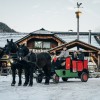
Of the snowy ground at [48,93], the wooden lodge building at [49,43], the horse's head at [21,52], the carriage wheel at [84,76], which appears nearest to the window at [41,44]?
the wooden lodge building at [49,43]

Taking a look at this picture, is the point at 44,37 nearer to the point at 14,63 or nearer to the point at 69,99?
the point at 14,63

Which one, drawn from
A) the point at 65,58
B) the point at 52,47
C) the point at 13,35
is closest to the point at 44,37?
the point at 52,47

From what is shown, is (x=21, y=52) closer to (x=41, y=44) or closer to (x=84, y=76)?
(x=84, y=76)

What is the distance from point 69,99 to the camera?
9.80 meters

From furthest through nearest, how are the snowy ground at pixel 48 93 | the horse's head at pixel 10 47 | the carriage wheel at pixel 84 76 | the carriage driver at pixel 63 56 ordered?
the carriage wheel at pixel 84 76 < the carriage driver at pixel 63 56 < the horse's head at pixel 10 47 < the snowy ground at pixel 48 93

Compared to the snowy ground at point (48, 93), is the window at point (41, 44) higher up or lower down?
higher up

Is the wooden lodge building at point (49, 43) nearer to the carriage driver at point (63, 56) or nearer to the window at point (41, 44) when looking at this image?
the window at point (41, 44)

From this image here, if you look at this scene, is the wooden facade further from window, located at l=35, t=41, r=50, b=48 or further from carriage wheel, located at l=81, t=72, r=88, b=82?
carriage wheel, located at l=81, t=72, r=88, b=82

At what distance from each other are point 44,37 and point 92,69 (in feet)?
44.4

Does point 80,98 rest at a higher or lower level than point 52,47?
lower

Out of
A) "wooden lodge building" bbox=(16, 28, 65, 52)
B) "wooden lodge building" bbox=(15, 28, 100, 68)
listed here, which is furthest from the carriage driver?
"wooden lodge building" bbox=(16, 28, 65, 52)

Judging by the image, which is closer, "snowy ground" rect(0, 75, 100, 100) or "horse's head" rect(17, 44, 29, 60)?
"snowy ground" rect(0, 75, 100, 100)

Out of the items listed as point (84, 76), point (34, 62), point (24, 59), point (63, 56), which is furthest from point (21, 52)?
point (84, 76)

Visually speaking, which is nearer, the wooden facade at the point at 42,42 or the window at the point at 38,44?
the wooden facade at the point at 42,42
